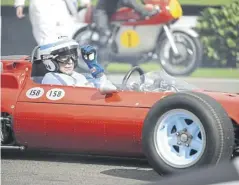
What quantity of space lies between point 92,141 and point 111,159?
624mm

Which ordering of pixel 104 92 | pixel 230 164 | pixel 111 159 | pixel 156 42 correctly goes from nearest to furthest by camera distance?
pixel 230 164, pixel 104 92, pixel 111 159, pixel 156 42

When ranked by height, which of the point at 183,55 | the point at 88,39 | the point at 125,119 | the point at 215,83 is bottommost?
the point at 215,83

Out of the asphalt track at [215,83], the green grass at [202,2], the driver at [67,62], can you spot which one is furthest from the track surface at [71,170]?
the green grass at [202,2]

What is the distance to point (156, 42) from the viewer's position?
520 inches

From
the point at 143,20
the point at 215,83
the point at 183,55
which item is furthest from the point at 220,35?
the point at 143,20

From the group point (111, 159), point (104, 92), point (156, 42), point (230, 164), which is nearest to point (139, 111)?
point (104, 92)

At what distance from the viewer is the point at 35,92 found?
7344 millimetres

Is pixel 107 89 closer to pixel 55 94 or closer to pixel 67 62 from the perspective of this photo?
pixel 55 94

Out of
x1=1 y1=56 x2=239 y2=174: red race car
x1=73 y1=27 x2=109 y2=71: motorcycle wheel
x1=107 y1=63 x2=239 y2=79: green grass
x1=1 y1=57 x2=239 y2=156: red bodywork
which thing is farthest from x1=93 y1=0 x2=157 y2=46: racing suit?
x1=1 y1=57 x2=239 y2=156: red bodywork

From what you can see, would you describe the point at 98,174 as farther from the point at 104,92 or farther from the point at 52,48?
the point at 52,48

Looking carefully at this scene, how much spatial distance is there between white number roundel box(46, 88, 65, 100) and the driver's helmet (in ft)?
1.36

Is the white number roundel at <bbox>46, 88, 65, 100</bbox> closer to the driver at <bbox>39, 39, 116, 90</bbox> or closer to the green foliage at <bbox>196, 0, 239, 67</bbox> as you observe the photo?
the driver at <bbox>39, 39, 116, 90</bbox>

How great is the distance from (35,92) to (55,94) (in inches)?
7.6

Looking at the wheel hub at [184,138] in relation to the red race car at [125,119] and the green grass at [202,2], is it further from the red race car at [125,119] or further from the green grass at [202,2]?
the green grass at [202,2]
